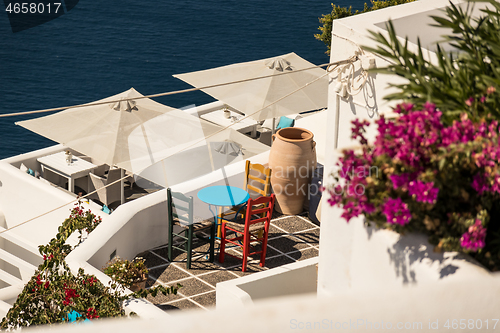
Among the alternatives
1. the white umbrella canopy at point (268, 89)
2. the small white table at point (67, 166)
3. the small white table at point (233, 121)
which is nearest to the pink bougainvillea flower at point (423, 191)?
the white umbrella canopy at point (268, 89)

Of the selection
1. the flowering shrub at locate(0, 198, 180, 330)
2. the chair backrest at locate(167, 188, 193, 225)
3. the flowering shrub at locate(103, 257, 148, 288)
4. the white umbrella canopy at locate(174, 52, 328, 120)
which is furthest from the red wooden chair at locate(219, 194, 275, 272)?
the white umbrella canopy at locate(174, 52, 328, 120)

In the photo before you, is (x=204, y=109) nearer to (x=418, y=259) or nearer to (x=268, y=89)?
(x=268, y=89)

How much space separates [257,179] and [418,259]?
254 inches

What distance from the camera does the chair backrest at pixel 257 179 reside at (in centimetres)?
1027

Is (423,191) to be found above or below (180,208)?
above

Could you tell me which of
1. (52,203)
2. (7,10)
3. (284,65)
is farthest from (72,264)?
(7,10)

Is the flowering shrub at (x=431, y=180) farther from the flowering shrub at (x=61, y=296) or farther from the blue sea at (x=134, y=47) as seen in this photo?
the blue sea at (x=134, y=47)

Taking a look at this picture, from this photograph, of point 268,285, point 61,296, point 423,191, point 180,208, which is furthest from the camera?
point 180,208

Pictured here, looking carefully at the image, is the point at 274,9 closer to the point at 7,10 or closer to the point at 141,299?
the point at 7,10

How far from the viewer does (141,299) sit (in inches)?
303

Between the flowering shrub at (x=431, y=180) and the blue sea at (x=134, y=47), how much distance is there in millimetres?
27334

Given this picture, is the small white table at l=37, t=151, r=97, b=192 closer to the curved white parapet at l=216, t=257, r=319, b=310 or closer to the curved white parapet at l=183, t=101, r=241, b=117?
the curved white parapet at l=183, t=101, r=241, b=117

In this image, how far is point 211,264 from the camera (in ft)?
30.8

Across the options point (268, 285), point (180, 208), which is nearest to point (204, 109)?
point (180, 208)
